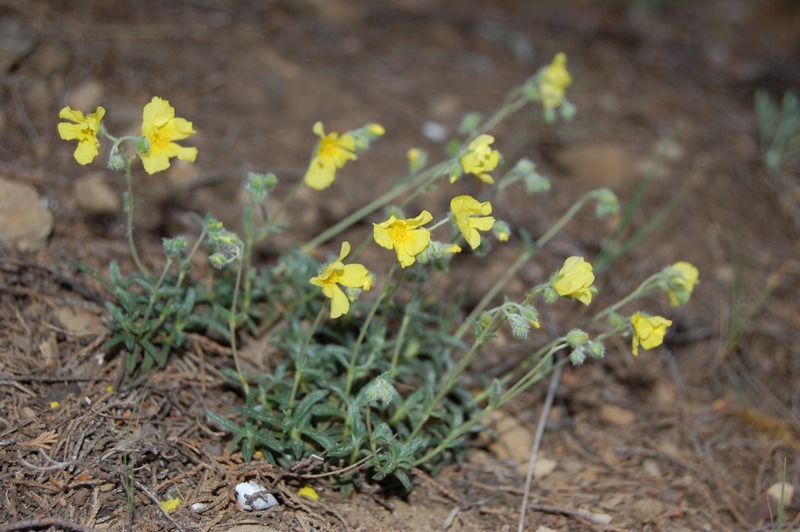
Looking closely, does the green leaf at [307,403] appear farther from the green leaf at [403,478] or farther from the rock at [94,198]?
the rock at [94,198]

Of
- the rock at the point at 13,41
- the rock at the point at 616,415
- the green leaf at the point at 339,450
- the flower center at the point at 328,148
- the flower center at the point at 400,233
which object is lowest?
the rock at the point at 616,415

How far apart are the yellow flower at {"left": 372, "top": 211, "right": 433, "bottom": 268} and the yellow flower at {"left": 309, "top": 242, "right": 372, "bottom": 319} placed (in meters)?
0.13

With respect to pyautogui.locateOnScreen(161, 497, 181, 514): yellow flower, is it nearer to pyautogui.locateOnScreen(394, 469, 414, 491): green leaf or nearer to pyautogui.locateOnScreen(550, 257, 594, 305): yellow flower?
pyautogui.locateOnScreen(394, 469, 414, 491): green leaf

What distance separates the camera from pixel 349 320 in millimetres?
3461

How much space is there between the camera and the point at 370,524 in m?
2.86

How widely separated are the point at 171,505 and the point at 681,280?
212cm

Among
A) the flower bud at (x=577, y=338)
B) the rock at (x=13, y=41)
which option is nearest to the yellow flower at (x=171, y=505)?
the flower bud at (x=577, y=338)

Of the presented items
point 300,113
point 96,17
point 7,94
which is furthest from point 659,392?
point 96,17

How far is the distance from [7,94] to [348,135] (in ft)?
7.00

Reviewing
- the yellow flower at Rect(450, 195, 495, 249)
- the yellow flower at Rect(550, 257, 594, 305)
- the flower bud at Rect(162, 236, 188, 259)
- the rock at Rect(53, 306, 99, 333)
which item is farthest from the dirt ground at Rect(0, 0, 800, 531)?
the yellow flower at Rect(450, 195, 495, 249)

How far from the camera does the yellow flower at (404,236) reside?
2613mm

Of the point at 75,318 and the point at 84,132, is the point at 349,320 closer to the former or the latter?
the point at 75,318

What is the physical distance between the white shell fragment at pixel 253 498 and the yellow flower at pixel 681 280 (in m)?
1.76

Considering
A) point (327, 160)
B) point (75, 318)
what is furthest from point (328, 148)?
point (75, 318)
